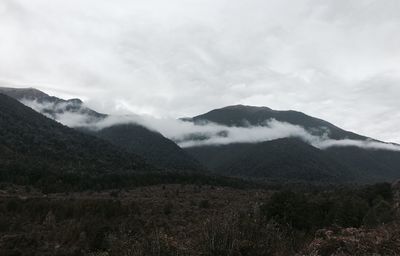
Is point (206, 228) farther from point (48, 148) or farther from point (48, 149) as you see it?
point (48, 148)

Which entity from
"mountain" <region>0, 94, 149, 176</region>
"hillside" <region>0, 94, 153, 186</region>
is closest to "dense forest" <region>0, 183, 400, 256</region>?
"hillside" <region>0, 94, 153, 186</region>

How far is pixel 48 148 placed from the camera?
117500 millimetres

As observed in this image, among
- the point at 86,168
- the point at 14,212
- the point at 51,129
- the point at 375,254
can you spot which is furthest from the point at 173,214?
the point at 51,129

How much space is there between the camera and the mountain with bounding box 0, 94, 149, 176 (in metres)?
98.5

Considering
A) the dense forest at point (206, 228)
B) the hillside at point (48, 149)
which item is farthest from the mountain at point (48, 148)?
the dense forest at point (206, 228)

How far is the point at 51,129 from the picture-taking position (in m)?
140

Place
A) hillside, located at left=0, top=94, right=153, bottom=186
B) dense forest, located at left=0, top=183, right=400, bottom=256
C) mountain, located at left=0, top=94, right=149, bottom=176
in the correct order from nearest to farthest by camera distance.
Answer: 1. dense forest, located at left=0, top=183, right=400, bottom=256
2. hillside, located at left=0, top=94, right=153, bottom=186
3. mountain, located at left=0, top=94, right=149, bottom=176

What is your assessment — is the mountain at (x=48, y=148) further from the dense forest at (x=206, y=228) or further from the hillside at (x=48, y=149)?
the dense forest at (x=206, y=228)

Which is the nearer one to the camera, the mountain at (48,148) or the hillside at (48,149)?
the hillside at (48,149)

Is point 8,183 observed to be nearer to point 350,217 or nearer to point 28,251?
point 28,251

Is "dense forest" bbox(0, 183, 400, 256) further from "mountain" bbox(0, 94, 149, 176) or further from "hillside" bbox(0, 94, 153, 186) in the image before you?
"mountain" bbox(0, 94, 149, 176)

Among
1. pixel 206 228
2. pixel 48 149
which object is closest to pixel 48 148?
pixel 48 149

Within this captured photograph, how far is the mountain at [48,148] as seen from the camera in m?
98.5

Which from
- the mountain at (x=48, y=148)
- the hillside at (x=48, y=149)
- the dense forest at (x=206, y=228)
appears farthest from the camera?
the mountain at (x=48, y=148)
